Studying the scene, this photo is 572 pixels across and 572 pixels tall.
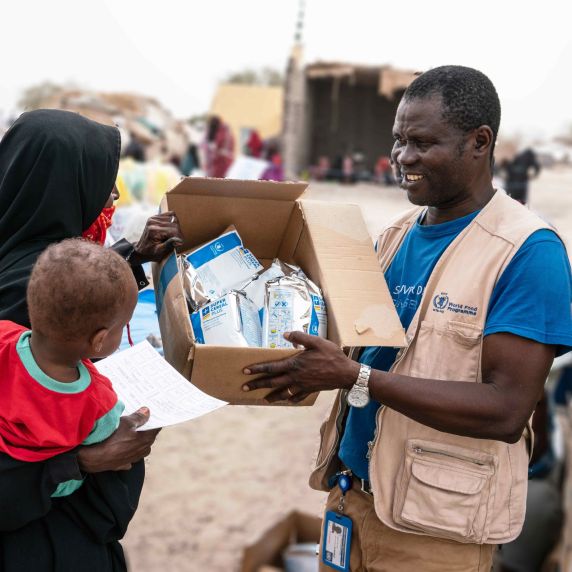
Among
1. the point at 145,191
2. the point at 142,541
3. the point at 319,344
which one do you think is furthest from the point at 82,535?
the point at 145,191

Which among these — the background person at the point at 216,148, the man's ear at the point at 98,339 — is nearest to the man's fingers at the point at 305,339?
the man's ear at the point at 98,339

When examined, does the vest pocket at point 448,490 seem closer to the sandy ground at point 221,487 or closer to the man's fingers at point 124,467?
the man's fingers at point 124,467

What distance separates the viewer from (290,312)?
1.84m

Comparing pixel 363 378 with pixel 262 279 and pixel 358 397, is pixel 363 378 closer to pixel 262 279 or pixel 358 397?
pixel 358 397

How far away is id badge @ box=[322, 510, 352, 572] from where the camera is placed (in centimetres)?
198

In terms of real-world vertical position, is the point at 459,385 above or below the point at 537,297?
below

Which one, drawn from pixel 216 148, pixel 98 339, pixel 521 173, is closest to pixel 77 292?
pixel 98 339

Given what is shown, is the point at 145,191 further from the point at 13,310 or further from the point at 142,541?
the point at 13,310

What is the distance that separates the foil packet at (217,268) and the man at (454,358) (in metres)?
0.39

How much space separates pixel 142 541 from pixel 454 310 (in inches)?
133

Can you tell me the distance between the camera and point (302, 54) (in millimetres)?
16609

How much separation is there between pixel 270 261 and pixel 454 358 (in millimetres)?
879

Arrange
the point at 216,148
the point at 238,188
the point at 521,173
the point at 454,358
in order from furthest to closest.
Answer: the point at 521,173
the point at 216,148
the point at 238,188
the point at 454,358

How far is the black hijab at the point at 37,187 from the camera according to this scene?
1561 mm
